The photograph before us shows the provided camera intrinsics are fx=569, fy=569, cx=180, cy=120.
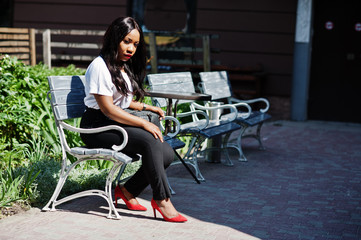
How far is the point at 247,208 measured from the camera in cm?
506

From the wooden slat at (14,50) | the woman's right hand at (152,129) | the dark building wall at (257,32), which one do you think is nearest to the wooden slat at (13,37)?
the wooden slat at (14,50)

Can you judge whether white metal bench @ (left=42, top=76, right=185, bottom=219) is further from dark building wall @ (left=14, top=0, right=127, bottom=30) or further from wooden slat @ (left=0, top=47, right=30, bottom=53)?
dark building wall @ (left=14, top=0, right=127, bottom=30)

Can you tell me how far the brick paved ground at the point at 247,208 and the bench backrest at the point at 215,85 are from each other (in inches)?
35.3

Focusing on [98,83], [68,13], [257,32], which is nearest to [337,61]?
[257,32]

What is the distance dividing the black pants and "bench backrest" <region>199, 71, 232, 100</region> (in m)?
2.94

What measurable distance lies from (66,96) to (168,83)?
2.04 metres

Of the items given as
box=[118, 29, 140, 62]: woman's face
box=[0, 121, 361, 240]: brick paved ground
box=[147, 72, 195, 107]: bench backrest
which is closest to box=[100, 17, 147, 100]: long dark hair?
box=[118, 29, 140, 62]: woman's face

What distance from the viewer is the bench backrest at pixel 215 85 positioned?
757cm

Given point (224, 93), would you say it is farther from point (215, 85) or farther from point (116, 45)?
point (116, 45)

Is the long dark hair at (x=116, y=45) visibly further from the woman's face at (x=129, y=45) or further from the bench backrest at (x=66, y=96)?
the bench backrest at (x=66, y=96)

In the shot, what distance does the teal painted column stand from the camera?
36.6ft

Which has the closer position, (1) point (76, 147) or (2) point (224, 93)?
(1) point (76, 147)

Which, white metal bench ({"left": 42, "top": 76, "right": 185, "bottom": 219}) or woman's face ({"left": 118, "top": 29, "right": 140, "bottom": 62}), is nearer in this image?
white metal bench ({"left": 42, "top": 76, "right": 185, "bottom": 219})

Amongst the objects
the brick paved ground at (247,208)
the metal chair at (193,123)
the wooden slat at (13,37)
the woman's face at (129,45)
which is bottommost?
the brick paved ground at (247,208)
